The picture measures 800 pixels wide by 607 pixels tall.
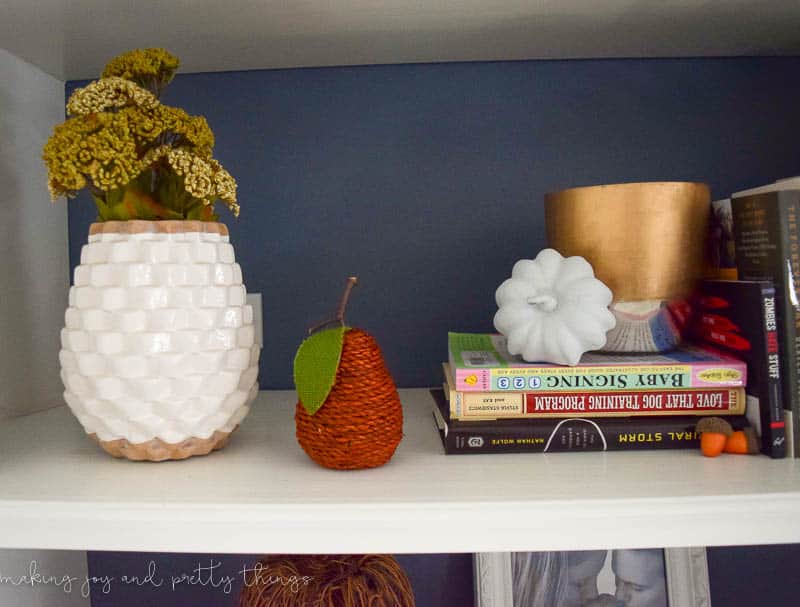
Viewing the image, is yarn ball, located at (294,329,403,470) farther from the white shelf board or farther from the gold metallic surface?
the gold metallic surface

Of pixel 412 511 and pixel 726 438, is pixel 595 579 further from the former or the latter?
pixel 412 511

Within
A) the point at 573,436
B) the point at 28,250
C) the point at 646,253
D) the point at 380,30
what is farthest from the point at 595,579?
the point at 28,250

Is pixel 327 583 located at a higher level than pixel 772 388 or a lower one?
lower

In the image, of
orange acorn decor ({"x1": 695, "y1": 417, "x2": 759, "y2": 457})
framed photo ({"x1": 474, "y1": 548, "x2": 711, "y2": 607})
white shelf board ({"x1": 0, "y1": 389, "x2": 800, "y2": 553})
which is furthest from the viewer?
framed photo ({"x1": 474, "y1": 548, "x2": 711, "y2": 607})

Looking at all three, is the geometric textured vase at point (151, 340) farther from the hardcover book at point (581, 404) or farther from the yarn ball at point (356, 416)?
the hardcover book at point (581, 404)

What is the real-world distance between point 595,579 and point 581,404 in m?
0.38

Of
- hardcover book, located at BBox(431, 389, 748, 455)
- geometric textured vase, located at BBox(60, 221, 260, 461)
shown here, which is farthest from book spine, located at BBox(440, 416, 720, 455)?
geometric textured vase, located at BBox(60, 221, 260, 461)

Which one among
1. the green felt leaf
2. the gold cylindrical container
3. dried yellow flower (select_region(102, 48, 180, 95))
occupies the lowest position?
the green felt leaf

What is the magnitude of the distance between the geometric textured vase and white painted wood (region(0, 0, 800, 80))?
303 mm

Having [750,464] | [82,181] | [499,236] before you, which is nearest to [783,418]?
[750,464]

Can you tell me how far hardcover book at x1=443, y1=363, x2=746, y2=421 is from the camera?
667mm

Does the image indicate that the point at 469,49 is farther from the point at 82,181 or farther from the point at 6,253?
the point at 6,253

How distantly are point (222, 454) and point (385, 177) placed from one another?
498 millimetres

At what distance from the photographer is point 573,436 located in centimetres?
67
